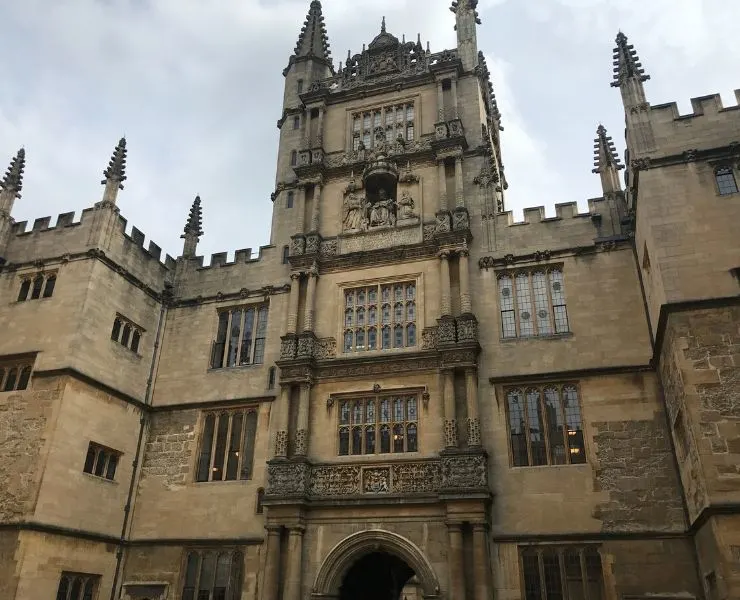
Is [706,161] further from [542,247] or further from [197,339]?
[197,339]

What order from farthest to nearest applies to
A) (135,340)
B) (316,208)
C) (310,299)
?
(316,208), (135,340), (310,299)

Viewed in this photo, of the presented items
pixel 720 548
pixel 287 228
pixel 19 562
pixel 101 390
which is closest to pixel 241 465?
pixel 101 390

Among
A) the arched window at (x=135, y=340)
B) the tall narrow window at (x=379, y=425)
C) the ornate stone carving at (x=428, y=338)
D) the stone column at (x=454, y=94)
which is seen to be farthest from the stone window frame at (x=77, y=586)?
the stone column at (x=454, y=94)

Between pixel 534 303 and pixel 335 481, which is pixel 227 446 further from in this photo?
pixel 534 303

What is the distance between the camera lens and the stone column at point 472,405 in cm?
1844

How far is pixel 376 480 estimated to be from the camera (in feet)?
62.2

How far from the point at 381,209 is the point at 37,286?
12467mm

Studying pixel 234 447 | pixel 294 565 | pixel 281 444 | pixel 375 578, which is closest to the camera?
pixel 294 565

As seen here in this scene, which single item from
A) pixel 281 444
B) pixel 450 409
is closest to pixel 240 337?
pixel 281 444

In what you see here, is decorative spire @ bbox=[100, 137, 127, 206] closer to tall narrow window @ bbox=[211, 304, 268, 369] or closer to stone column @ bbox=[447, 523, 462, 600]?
tall narrow window @ bbox=[211, 304, 268, 369]

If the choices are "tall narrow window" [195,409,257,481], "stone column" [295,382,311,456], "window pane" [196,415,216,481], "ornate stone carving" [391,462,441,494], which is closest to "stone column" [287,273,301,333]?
"stone column" [295,382,311,456]

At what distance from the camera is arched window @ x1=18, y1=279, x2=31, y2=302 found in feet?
72.2

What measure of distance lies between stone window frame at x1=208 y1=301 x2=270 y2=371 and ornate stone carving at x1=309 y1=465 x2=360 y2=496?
5016mm

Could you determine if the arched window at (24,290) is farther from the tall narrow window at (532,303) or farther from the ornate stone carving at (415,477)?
the tall narrow window at (532,303)
